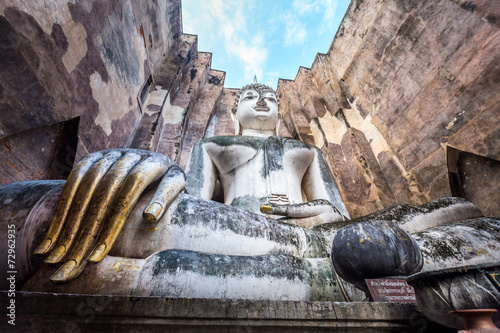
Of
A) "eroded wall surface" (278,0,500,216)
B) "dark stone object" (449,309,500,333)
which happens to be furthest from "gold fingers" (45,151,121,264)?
"eroded wall surface" (278,0,500,216)

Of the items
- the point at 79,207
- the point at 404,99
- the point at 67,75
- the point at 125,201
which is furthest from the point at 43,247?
the point at 404,99

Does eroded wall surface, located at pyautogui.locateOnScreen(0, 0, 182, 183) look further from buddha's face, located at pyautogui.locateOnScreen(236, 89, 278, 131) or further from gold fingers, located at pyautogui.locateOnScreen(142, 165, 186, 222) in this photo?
buddha's face, located at pyautogui.locateOnScreen(236, 89, 278, 131)

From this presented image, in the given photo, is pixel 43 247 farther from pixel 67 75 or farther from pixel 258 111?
pixel 258 111

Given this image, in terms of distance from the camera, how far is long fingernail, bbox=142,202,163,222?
3.47ft

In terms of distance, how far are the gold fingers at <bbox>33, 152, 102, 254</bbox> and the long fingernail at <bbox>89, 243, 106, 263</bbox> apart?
16 cm

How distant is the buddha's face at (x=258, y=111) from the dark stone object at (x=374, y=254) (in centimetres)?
239

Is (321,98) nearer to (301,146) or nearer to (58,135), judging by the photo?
(301,146)

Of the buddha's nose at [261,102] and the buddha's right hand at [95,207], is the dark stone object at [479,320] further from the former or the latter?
the buddha's nose at [261,102]

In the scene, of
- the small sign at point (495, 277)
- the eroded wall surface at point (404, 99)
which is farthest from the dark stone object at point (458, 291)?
the eroded wall surface at point (404, 99)

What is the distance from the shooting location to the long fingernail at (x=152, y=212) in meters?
1.06

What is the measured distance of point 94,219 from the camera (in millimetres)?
1004

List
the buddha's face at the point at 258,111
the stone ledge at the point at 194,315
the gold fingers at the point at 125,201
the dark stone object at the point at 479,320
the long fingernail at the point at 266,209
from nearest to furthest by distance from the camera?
the dark stone object at the point at 479,320 → the stone ledge at the point at 194,315 → the gold fingers at the point at 125,201 → the long fingernail at the point at 266,209 → the buddha's face at the point at 258,111

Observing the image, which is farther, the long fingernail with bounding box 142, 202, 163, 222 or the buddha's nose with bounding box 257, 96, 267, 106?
the buddha's nose with bounding box 257, 96, 267, 106

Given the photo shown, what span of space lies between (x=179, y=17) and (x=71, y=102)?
11.9ft
